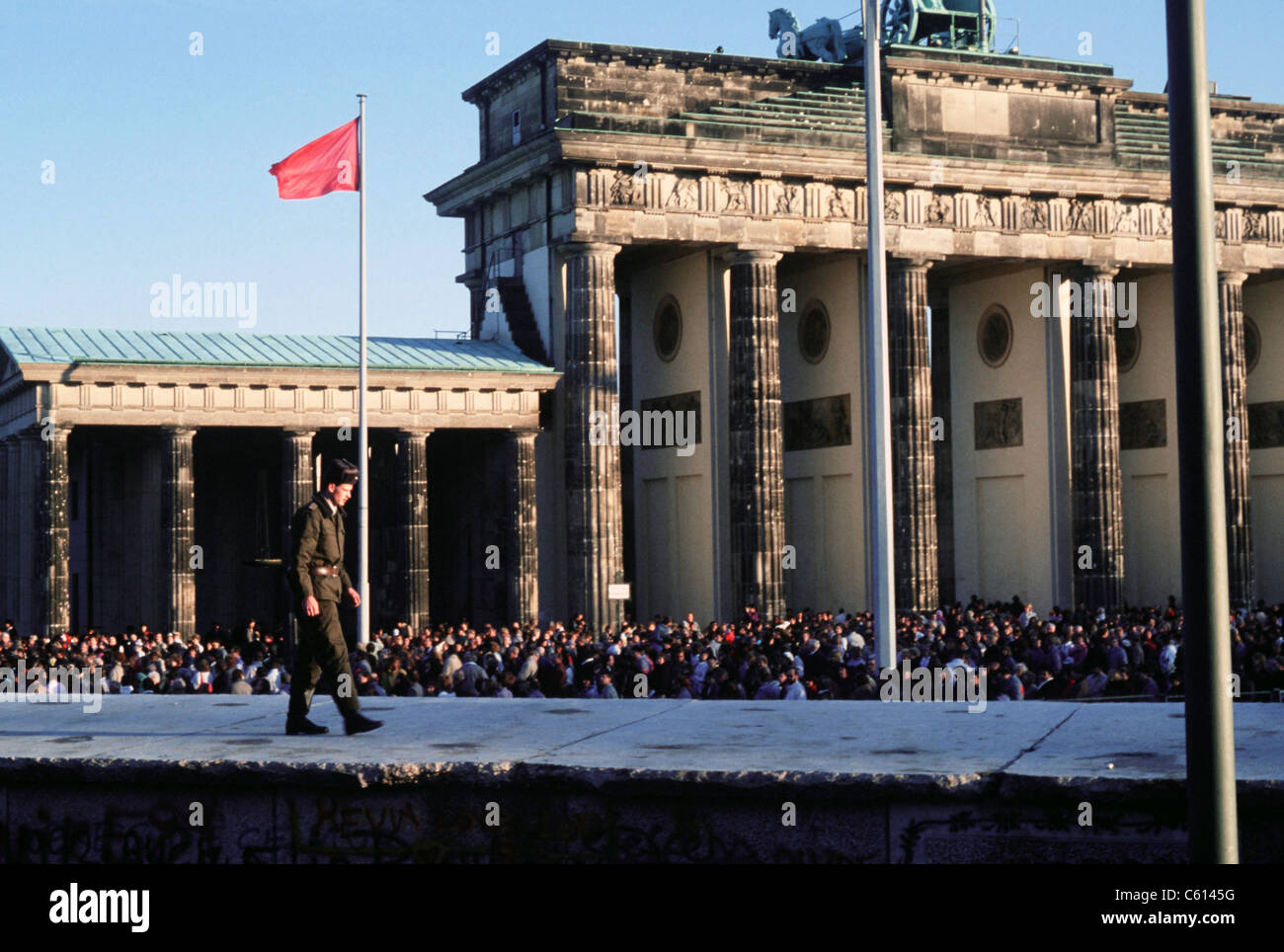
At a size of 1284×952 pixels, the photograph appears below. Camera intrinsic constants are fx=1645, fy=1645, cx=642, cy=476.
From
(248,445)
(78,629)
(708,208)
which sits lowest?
Result: (78,629)

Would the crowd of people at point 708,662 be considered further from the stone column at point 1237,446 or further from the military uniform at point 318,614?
the stone column at point 1237,446

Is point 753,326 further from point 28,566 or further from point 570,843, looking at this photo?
point 570,843

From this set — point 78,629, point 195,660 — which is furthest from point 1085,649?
point 78,629

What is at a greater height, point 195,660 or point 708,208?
point 708,208

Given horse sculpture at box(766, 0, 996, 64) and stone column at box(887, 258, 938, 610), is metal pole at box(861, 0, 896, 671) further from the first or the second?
horse sculpture at box(766, 0, 996, 64)

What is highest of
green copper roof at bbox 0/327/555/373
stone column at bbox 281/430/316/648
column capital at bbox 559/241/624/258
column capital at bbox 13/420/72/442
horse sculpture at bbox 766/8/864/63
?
horse sculpture at bbox 766/8/864/63

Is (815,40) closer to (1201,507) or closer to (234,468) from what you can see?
(234,468)

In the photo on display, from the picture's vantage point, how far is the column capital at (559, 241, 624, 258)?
44469 millimetres

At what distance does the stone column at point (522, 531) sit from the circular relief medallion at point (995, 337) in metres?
17.0

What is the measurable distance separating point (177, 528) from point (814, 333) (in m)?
20.6

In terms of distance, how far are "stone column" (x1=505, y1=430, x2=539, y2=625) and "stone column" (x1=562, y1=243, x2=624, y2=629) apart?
995 millimetres

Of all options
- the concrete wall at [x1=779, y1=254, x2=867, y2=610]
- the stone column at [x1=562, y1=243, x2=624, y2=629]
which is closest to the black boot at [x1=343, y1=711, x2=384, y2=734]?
the stone column at [x1=562, y1=243, x2=624, y2=629]

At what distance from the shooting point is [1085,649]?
2792 cm

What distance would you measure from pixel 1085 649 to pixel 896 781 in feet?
64.0
